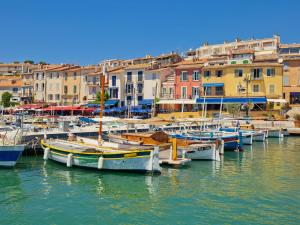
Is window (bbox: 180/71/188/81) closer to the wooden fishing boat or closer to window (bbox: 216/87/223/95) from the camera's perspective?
window (bbox: 216/87/223/95)

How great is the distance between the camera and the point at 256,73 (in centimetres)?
6862

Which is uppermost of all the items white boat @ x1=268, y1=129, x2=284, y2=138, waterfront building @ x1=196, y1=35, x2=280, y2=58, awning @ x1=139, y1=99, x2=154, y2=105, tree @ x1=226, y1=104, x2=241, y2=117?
waterfront building @ x1=196, y1=35, x2=280, y2=58

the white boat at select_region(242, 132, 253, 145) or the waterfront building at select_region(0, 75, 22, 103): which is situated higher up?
the waterfront building at select_region(0, 75, 22, 103)

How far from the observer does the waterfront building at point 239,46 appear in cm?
10838

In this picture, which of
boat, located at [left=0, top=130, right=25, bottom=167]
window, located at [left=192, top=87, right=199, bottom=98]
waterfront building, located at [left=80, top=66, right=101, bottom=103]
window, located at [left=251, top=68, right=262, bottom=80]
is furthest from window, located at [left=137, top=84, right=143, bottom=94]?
boat, located at [left=0, top=130, right=25, bottom=167]

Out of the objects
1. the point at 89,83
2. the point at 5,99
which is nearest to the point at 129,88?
Answer: the point at 89,83

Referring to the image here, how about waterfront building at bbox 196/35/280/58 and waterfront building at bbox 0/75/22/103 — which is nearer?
waterfront building at bbox 0/75/22/103

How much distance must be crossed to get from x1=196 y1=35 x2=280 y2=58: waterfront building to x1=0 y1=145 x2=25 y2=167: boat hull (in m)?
84.3

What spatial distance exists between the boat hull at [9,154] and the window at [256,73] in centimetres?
5262

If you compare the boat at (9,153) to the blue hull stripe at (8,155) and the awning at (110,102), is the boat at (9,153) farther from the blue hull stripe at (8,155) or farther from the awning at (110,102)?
the awning at (110,102)

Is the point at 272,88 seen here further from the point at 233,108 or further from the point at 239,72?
the point at 233,108

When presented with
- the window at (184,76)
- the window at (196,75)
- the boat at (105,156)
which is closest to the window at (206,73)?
the window at (196,75)

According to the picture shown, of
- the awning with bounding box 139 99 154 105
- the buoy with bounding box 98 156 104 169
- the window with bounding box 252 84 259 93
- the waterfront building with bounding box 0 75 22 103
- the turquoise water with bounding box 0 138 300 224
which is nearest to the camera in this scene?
the turquoise water with bounding box 0 138 300 224

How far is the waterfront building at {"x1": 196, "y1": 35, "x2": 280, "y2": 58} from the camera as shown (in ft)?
356
